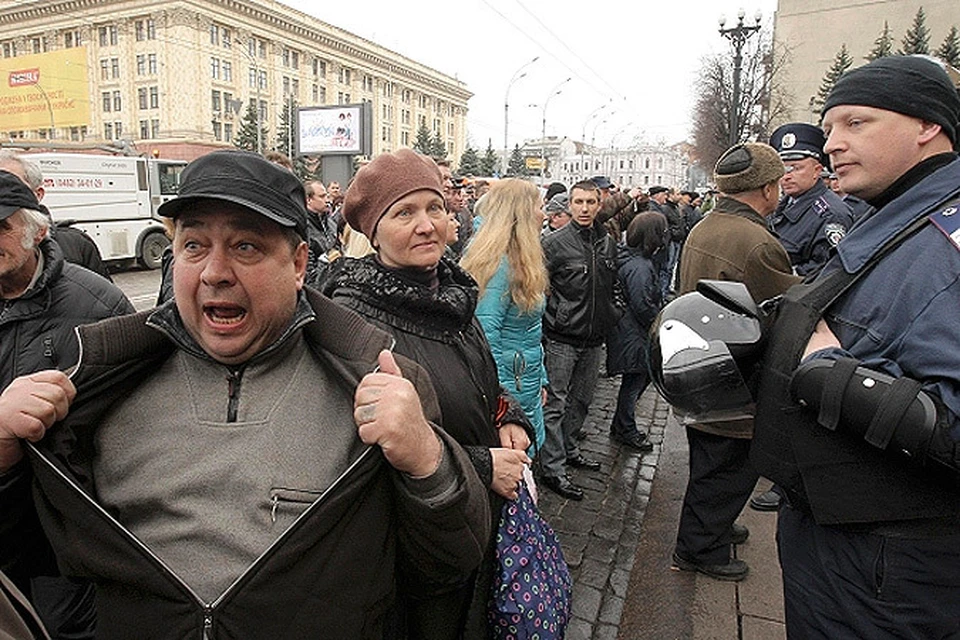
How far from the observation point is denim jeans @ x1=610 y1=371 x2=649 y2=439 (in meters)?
5.39

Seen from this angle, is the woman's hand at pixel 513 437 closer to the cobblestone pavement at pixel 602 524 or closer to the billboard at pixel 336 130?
the cobblestone pavement at pixel 602 524

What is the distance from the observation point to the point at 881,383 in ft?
5.18

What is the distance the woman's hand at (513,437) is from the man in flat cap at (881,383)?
787 millimetres

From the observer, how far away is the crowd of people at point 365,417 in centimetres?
125

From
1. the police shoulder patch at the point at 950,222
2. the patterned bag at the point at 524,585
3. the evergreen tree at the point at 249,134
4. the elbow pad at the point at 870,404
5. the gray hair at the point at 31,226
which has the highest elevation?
the evergreen tree at the point at 249,134

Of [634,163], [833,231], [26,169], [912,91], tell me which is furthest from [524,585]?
[634,163]

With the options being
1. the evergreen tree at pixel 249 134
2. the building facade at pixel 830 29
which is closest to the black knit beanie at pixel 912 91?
the building facade at pixel 830 29

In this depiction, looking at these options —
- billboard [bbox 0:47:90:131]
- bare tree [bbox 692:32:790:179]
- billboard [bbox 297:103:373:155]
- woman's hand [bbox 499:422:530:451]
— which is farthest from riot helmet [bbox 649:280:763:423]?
billboard [bbox 0:47:90:131]

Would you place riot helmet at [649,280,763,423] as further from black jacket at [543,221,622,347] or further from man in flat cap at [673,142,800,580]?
black jacket at [543,221,622,347]

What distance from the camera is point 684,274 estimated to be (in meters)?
3.58

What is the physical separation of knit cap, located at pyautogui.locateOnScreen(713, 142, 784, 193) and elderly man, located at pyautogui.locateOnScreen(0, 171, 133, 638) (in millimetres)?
3107

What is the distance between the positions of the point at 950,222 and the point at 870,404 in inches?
20.9

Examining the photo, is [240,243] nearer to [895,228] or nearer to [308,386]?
[308,386]

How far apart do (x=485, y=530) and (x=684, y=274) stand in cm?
253
